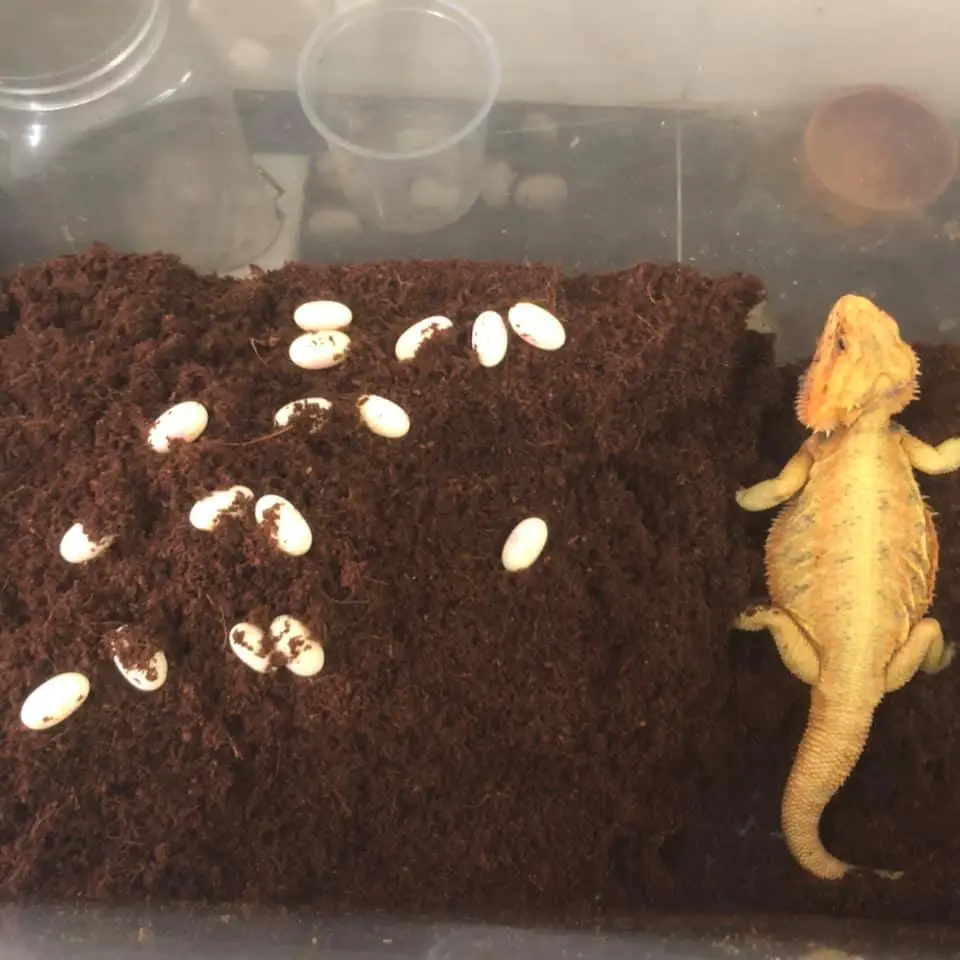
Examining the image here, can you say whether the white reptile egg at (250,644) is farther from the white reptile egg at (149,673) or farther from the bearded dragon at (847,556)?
the bearded dragon at (847,556)

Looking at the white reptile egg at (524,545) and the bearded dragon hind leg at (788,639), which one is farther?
the bearded dragon hind leg at (788,639)

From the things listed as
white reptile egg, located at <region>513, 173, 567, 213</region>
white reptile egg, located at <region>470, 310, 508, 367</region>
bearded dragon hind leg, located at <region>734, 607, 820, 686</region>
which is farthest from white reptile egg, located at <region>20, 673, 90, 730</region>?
white reptile egg, located at <region>513, 173, 567, 213</region>

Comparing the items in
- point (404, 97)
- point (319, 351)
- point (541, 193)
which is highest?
point (404, 97)

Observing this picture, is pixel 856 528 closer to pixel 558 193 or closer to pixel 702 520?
pixel 702 520

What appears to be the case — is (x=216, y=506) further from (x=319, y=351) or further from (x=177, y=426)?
(x=319, y=351)

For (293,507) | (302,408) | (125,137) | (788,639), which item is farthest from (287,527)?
(125,137)

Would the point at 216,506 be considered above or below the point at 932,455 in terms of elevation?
below

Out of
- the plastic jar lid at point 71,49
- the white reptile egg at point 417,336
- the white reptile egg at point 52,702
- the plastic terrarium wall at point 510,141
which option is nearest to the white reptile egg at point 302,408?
the white reptile egg at point 417,336
